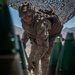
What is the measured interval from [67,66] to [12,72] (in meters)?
0.36

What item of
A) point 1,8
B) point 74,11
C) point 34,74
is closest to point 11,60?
point 1,8

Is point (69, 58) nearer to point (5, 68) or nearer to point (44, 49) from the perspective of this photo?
point (5, 68)

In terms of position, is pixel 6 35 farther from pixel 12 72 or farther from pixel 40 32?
pixel 40 32

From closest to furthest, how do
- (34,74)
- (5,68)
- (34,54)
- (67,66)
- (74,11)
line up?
(5,68)
(67,66)
(34,74)
(34,54)
(74,11)

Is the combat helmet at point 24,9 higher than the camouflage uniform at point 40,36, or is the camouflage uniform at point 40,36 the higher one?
the combat helmet at point 24,9

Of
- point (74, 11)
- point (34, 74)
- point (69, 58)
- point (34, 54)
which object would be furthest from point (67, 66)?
point (74, 11)

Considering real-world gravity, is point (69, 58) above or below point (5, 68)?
below

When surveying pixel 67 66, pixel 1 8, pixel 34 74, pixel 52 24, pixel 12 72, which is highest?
pixel 1 8

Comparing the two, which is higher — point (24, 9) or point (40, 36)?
point (24, 9)

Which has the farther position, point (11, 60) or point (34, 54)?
point (34, 54)

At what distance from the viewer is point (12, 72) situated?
2.68ft

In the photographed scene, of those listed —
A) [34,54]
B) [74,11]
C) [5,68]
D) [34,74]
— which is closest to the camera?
[5,68]

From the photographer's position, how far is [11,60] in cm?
81

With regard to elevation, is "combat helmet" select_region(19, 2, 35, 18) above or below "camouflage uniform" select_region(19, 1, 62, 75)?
above
